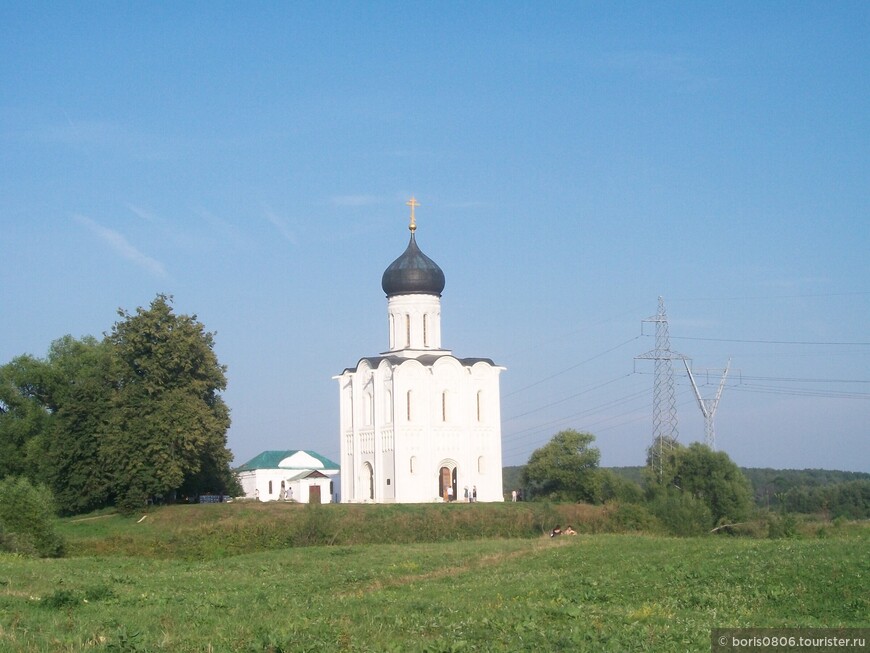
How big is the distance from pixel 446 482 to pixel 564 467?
5636 millimetres

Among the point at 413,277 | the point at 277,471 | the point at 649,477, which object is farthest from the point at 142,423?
the point at 277,471

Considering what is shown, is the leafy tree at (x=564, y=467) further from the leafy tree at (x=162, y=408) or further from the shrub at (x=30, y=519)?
the shrub at (x=30, y=519)

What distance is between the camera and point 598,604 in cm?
1520

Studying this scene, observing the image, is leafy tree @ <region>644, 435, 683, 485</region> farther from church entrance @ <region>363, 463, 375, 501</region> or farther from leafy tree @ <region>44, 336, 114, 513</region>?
leafy tree @ <region>44, 336, 114, 513</region>

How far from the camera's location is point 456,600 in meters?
15.9

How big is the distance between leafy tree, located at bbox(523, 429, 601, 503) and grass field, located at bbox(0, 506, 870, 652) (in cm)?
2553

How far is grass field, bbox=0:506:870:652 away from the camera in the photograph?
468 inches

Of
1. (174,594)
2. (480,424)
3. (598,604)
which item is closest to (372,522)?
(480,424)

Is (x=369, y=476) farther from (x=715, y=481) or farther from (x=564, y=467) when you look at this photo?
(x=715, y=481)

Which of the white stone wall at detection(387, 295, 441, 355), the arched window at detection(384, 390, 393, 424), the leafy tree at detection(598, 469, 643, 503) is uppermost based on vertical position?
the white stone wall at detection(387, 295, 441, 355)

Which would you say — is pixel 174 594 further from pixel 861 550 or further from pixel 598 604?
pixel 861 550

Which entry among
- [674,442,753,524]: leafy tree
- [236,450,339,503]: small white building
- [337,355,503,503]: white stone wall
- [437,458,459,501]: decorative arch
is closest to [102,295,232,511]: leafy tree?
[337,355,503,503]: white stone wall

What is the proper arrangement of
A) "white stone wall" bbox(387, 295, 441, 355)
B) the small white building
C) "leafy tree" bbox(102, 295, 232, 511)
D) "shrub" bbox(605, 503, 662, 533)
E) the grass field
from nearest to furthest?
1. the grass field
2. "shrub" bbox(605, 503, 662, 533)
3. "leafy tree" bbox(102, 295, 232, 511)
4. "white stone wall" bbox(387, 295, 441, 355)
5. the small white building

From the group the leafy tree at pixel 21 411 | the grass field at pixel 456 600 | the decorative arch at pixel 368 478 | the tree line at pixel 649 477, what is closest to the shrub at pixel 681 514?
the tree line at pixel 649 477
